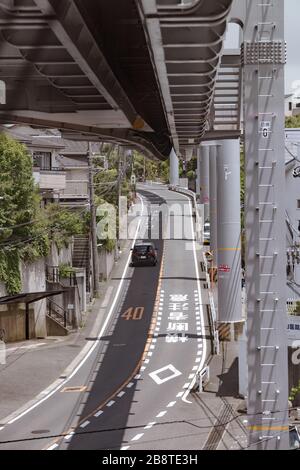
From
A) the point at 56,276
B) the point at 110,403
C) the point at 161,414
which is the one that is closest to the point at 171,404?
the point at 161,414

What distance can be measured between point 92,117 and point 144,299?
2136cm

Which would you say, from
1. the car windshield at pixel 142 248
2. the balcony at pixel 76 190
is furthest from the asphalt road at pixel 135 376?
the balcony at pixel 76 190

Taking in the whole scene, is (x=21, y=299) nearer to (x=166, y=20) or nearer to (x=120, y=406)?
(x=120, y=406)

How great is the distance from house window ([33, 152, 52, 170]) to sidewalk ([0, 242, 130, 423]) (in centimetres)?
1169

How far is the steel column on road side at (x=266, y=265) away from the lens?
12.5 m

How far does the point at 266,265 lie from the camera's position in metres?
12.6

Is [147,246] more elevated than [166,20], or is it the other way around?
[166,20]

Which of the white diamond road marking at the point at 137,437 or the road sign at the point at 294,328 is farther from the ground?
the road sign at the point at 294,328

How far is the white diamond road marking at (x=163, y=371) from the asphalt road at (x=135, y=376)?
3cm

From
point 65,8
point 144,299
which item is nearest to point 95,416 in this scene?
point 65,8

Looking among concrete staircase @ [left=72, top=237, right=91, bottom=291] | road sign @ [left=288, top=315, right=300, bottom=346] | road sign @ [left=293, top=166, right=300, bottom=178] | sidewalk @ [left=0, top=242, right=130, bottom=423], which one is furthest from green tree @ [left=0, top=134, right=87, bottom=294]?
road sign @ [left=288, top=315, right=300, bottom=346]

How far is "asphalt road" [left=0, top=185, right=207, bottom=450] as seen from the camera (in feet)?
61.3

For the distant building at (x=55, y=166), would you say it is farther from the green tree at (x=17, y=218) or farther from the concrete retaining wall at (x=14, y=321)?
the concrete retaining wall at (x=14, y=321)

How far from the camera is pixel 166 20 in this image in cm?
1009
